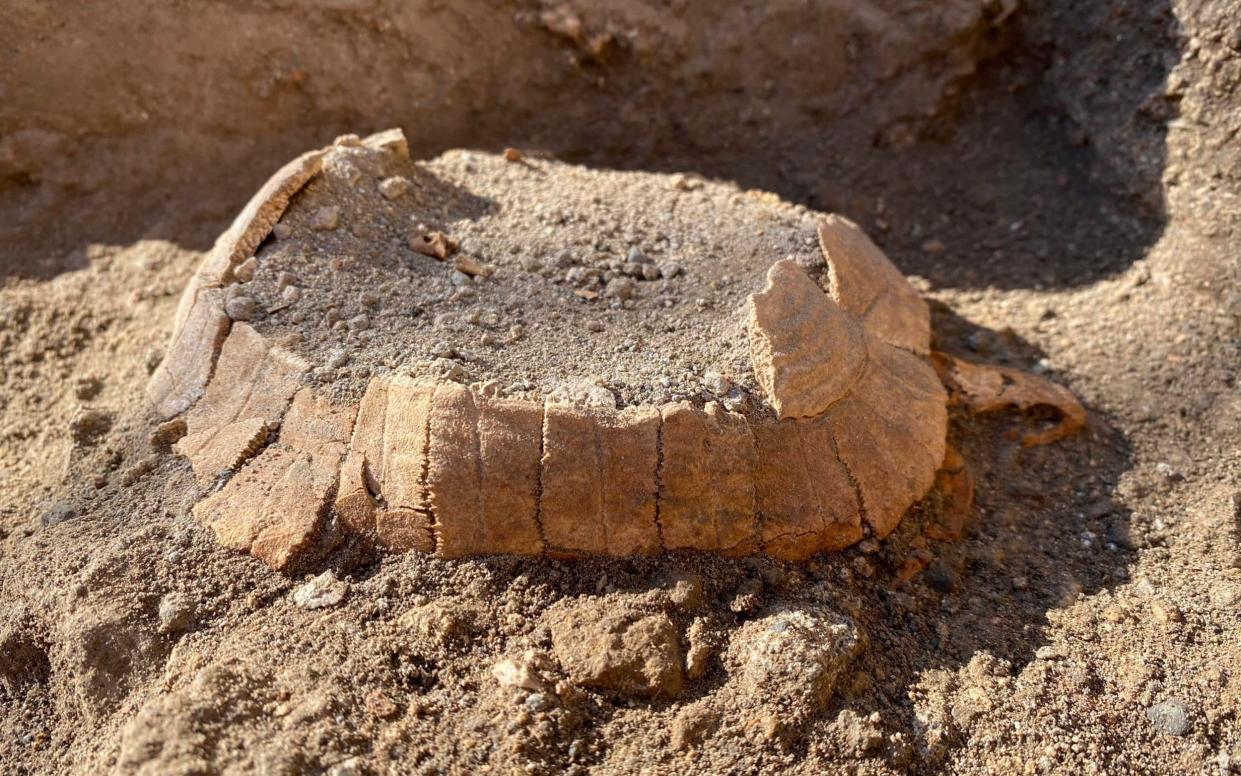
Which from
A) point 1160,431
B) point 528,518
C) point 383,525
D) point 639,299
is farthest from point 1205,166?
point 383,525

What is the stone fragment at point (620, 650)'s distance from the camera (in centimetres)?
216

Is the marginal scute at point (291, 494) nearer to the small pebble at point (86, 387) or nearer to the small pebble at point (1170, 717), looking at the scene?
the small pebble at point (86, 387)

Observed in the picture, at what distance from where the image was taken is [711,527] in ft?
7.66

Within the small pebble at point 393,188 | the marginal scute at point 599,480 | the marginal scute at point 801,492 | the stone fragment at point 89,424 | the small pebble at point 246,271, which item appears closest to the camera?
the marginal scute at point 599,480

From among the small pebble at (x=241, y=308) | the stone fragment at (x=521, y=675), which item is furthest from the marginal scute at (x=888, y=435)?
the small pebble at (x=241, y=308)

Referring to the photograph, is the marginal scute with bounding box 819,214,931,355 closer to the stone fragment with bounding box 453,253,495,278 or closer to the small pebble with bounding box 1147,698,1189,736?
the stone fragment with bounding box 453,253,495,278

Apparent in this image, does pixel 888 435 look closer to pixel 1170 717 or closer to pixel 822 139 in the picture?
pixel 1170 717

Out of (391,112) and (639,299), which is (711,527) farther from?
(391,112)

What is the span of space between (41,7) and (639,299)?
243 centimetres

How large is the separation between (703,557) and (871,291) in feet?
3.20

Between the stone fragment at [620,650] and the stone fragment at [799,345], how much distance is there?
1.98 feet

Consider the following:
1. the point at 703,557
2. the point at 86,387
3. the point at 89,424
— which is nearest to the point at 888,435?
the point at 703,557

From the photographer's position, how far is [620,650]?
7.14 feet

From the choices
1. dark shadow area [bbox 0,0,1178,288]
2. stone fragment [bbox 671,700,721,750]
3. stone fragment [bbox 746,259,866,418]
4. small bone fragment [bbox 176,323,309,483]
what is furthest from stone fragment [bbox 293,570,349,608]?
dark shadow area [bbox 0,0,1178,288]
